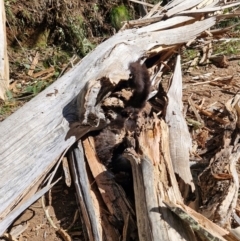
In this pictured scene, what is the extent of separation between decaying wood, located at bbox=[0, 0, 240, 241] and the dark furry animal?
0.08 meters

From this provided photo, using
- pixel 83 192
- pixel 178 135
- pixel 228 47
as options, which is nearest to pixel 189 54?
pixel 228 47

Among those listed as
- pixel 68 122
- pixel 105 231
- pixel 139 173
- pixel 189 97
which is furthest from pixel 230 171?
pixel 189 97

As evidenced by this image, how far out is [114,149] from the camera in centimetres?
425

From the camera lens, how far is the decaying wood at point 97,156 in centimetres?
349

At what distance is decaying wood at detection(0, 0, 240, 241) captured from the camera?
3.49 metres

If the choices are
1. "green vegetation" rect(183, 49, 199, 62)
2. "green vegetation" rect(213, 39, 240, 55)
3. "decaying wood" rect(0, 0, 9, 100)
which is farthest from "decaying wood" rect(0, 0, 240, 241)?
"green vegetation" rect(213, 39, 240, 55)

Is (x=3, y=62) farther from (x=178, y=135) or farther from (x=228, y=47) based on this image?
(x=228, y=47)

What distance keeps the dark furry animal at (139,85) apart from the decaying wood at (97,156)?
78mm

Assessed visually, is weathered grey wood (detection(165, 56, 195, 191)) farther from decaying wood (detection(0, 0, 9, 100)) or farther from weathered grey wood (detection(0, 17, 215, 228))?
decaying wood (detection(0, 0, 9, 100))

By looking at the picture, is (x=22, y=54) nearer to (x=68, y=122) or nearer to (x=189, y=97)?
(x=189, y=97)

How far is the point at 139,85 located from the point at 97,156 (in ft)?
2.58

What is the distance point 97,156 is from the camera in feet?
13.8

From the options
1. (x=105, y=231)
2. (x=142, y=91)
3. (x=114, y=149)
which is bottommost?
(x=105, y=231)

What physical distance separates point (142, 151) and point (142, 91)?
2.95 feet
